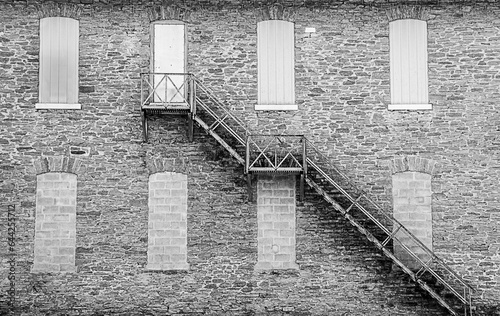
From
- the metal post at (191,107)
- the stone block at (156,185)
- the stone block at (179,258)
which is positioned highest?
the metal post at (191,107)

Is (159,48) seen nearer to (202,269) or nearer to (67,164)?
(67,164)

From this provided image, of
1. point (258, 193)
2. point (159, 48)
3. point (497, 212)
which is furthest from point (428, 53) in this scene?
point (159, 48)

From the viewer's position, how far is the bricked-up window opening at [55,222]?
57.0 feet

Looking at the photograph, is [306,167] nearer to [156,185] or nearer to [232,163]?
[232,163]

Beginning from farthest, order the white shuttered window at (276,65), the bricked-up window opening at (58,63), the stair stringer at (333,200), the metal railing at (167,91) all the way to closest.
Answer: the white shuttered window at (276,65), the bricked-up window opening at (58,63), the metal railing at (167,91), the stair stringer at (333,200)

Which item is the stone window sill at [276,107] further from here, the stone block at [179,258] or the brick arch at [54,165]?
the brick arch at [54,165]

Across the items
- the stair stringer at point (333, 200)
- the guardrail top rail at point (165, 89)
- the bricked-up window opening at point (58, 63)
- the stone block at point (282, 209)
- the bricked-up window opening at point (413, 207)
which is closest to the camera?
the stair stringer at point (333, 200)

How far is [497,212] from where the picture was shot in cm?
1772

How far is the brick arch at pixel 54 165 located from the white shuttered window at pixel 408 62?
7961 mm

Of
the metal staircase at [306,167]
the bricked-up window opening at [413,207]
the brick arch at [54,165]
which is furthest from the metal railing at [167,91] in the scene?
the bricked-up window opening at [413,207]

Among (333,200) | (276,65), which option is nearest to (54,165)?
(276,65)

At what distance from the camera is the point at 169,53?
59.5 feet

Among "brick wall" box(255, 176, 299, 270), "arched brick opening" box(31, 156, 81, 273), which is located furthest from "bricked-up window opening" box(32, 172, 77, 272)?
Answer: "brick wall" box(255, 176, 299, 270)

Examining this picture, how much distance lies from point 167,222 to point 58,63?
15.5 ft
